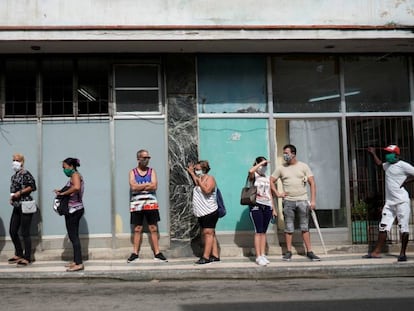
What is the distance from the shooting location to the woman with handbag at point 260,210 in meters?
9.05

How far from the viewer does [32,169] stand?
9953 mm

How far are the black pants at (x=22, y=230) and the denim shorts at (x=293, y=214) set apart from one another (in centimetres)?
443

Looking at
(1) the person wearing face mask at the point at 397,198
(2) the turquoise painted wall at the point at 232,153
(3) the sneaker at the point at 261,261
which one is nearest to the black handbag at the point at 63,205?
(2) the turquoise painted wall at the point at 232,153

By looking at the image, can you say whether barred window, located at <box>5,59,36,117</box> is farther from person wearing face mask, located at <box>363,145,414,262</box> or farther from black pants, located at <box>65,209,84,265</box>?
person wearing face mask, located at <box>363,145,414,262</box>

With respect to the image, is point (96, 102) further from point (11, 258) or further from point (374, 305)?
point (374, 305)

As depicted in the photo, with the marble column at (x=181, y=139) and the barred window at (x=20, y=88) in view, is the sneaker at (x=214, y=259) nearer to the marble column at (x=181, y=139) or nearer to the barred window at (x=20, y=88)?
the marble column at (x=181, y=139)

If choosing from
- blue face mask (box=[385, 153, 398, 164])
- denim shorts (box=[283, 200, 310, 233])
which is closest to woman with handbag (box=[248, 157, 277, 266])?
denim shorts (box=[283, 200, 310, 233])

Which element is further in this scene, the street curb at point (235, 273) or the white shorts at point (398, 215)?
the white shorts at point (398, 215)

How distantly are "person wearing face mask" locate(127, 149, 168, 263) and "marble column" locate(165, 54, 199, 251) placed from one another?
1.56 feet

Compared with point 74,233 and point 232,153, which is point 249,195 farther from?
point 74,233

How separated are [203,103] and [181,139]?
33.0 inches

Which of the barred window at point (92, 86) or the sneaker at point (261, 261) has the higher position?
the barred window at point (92, 86)

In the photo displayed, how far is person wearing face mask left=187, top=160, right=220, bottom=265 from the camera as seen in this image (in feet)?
29.8

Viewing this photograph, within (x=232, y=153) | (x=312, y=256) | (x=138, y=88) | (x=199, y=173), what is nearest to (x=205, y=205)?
(x=199, y=173)
